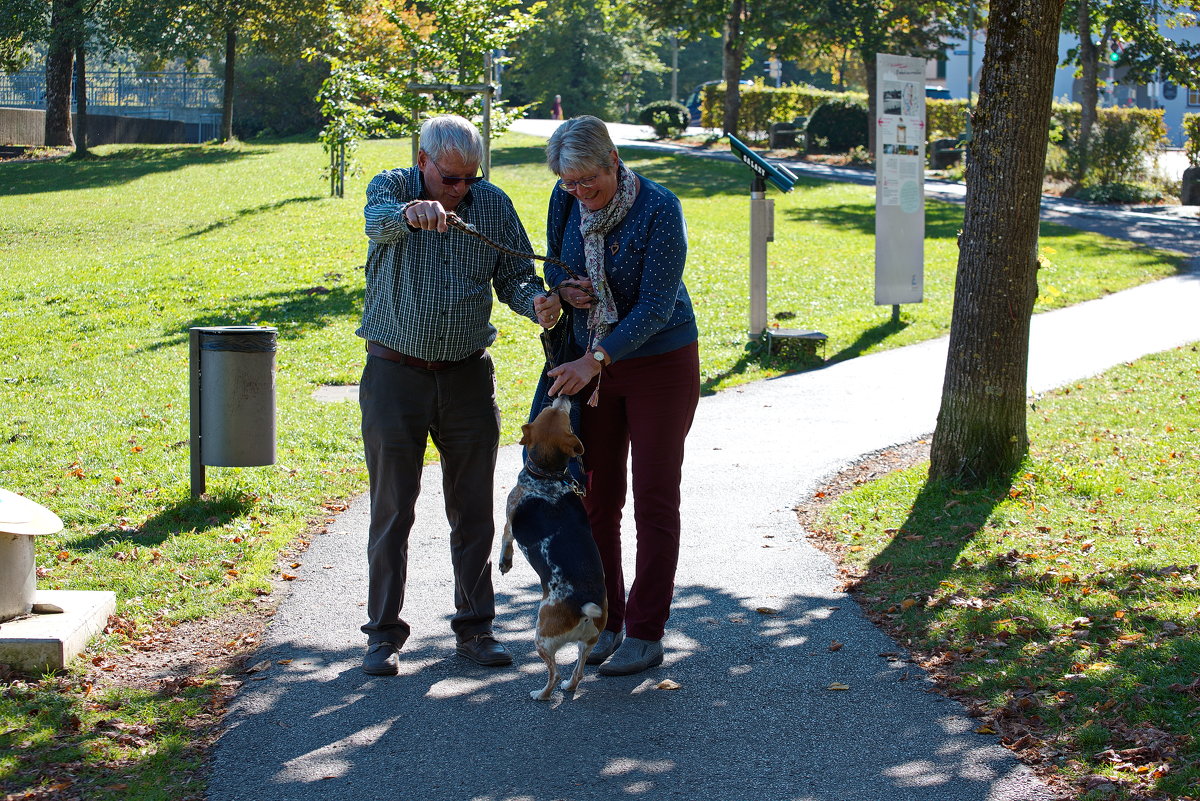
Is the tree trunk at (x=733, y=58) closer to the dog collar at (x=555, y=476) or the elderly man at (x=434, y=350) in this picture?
the elderly man at (x=434, y=350)

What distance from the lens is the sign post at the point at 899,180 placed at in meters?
12.5

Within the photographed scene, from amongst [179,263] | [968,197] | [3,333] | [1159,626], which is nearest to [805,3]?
[179,263]

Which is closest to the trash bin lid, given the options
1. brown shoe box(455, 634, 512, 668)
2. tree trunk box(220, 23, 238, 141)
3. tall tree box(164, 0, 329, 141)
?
brown shoe box(455, 634, 512, 668)

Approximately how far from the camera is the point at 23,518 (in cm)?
450

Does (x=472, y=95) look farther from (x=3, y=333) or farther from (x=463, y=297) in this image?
(x=463, y=297)

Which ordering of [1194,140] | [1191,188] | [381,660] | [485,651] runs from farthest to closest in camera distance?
[1194,140] < [1191,188] < [485,651] < [381,660]

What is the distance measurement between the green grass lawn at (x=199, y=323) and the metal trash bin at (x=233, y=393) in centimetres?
32

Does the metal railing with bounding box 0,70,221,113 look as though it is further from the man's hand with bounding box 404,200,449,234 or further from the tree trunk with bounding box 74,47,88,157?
the man's hand with bounding box 404,200,449,234

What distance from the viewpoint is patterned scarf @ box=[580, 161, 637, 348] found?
4.25 meters

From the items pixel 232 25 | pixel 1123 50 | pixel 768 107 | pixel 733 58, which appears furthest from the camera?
pixel 768 107

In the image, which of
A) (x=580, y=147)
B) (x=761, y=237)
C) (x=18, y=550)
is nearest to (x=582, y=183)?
(x=580, y=147)

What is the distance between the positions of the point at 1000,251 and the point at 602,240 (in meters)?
3.32

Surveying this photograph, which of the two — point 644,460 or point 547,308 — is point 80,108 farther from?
point 644,460

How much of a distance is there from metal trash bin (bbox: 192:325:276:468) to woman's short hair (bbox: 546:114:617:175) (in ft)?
10.6
